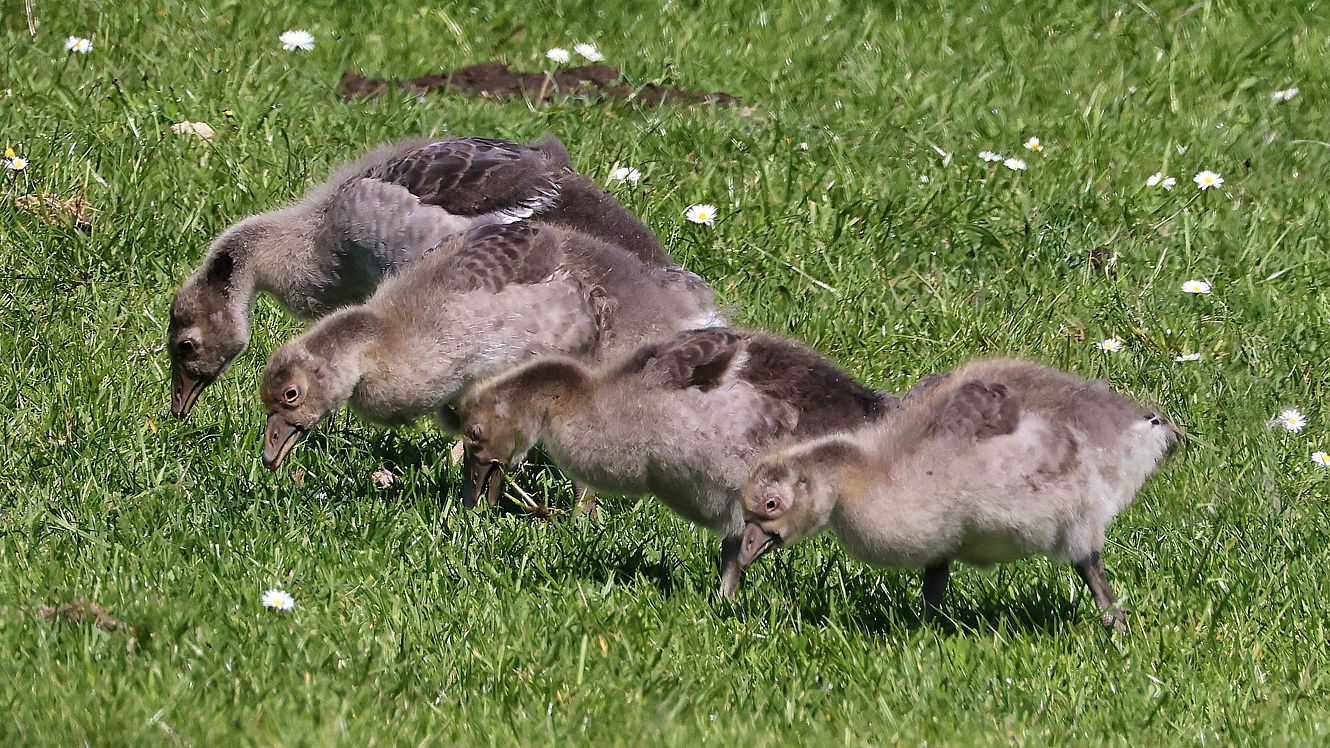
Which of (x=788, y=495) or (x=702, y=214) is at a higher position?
(x=788, y=495)

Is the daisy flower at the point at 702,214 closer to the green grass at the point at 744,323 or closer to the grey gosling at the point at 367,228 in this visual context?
the green grass at the point at 744,323

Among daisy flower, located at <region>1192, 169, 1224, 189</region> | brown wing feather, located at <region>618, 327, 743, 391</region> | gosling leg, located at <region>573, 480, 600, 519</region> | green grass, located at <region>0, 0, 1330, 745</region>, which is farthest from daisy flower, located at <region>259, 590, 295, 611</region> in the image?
daisy flower, located at <region>1192, 169, 1224, 189</region>

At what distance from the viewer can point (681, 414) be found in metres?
5.90

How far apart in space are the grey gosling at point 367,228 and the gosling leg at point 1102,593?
2.52 meters

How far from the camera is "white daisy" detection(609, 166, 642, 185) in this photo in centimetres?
936

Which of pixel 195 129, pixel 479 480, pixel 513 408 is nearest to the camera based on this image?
pixel 513 408

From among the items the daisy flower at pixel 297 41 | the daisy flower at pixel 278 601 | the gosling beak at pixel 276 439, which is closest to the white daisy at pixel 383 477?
the gosling beak at pixel 276 439

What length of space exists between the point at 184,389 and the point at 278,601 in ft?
7.65

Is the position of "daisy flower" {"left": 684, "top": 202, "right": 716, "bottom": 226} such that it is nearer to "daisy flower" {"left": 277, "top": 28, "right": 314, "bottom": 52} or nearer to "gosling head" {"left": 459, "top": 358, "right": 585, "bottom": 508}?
"gosling head" {"left": 459, "top": 358, "right": 585, "bottom": 508}

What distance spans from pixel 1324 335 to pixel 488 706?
16.4 ft

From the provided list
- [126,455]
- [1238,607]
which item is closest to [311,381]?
[126,455]

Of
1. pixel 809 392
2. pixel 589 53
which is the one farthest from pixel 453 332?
pixel 589 53

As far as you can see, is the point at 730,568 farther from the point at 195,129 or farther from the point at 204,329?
the point at 195,129

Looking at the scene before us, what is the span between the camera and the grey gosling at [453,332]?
673 centimetres
